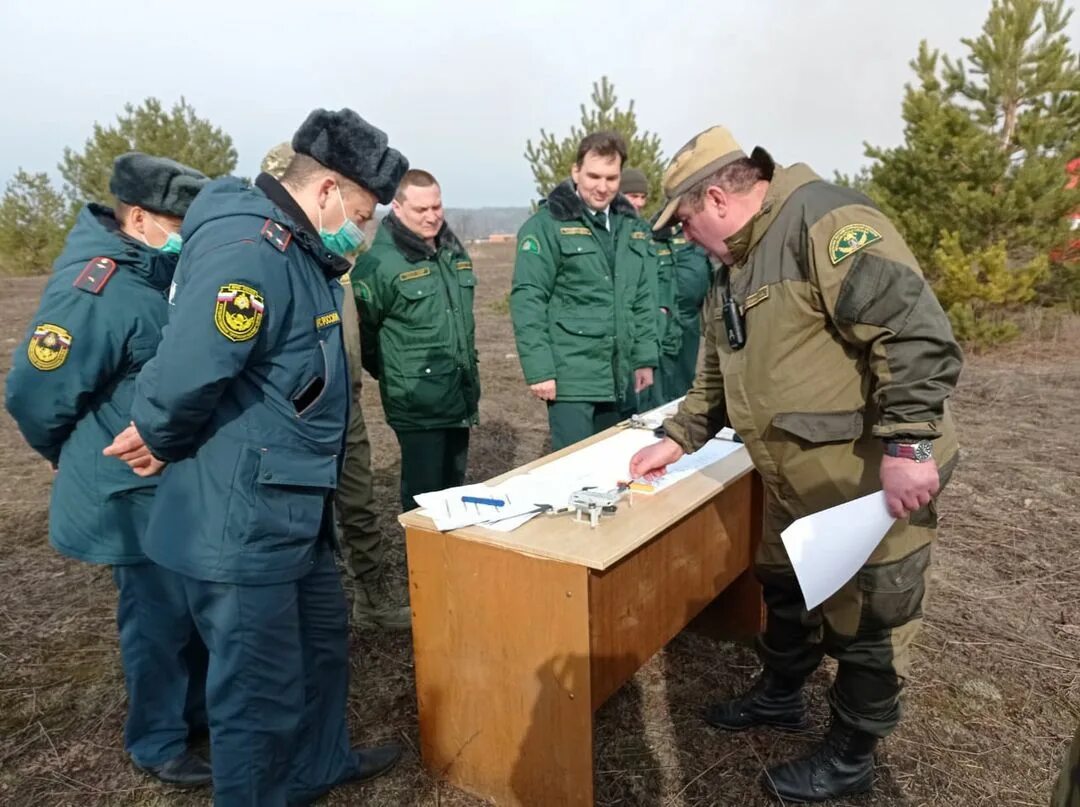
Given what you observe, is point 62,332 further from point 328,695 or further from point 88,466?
point 328,695

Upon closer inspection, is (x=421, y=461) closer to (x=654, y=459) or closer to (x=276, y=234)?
(x=654, y=459)

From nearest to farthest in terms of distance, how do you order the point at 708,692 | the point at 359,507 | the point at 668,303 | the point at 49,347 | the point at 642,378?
the point at 49,347 < the point at 708,692 < the point at 359,507 < the point at 642,378 < the point at 668,303

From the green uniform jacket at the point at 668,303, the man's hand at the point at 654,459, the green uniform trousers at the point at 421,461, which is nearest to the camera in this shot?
the man's hand at the point at 654,459

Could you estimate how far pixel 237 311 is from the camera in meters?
1.56

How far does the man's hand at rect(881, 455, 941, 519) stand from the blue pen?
101 centimetres

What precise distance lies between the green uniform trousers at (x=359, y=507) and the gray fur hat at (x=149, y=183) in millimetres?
1163

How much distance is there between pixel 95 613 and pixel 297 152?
267 centimetres

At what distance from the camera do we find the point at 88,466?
6.71 ft

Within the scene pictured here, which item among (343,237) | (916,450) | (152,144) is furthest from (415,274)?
(152,144)

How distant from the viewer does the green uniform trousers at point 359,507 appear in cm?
310

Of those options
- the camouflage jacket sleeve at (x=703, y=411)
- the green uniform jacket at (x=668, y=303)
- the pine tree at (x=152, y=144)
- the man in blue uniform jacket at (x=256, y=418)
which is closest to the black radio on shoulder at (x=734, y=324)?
the camouflage jacket sleeve at (x=703, y=411)

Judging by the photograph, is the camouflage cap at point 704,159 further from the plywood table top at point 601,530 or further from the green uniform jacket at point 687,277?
the green uniform jacket at point 687,277

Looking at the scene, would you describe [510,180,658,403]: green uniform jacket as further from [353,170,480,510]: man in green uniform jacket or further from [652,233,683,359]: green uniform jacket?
[652,233,683,359]: green uniform jacket

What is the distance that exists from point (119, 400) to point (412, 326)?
4.40 feet
